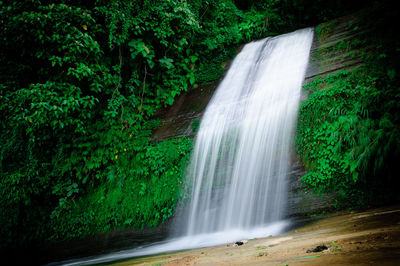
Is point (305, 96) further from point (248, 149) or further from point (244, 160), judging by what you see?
point (244, 160)

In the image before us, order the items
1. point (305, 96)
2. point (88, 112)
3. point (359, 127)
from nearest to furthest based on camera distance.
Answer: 1. point (359, 127)
2. point (305, 96)
3. point (88, 112)

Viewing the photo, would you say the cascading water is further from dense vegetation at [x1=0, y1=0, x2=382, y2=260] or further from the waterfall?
dense vegetation at [x1=0, y1=0, x2=382, y2=260]

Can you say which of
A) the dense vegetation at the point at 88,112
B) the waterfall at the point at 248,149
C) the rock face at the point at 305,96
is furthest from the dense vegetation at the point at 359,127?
the dense vegetation at the point at 88,112

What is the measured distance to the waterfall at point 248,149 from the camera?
420 centimetres

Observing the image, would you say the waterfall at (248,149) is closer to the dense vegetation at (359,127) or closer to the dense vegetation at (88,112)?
the dense vegetation at (359,127)

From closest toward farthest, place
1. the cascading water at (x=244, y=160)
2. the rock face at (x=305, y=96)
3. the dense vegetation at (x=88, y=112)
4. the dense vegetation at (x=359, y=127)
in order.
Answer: the dense vegetation at (x=359, y=127)
the rock face at (x=305, y=96)
the cascading water at (x=244, y=160)
the dense vegetation at (x=88, y=112)

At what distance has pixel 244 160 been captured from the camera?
4723 millimetres

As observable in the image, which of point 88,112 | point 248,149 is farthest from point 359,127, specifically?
point 88,112

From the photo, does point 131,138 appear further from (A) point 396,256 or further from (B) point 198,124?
(A) point 396,256

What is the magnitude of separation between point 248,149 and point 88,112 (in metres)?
4.20

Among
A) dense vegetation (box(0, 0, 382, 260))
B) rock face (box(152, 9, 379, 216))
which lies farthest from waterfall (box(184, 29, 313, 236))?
dense vegetation (box(0, 0, 382, 260))

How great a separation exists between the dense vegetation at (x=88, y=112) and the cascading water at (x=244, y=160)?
2.15ft

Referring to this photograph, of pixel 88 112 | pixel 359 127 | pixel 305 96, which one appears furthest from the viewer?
pixel 88 112

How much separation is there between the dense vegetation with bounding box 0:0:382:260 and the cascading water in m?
0.65
